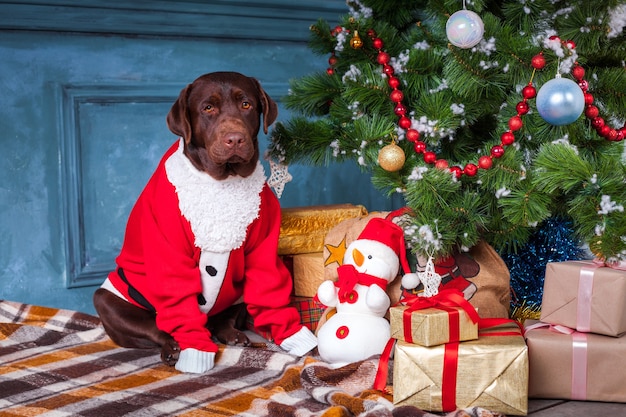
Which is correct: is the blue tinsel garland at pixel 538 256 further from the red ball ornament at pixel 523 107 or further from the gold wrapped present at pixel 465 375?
the gold wrapped present at pixel 465 375

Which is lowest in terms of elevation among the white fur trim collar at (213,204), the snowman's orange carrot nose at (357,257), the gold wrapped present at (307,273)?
the gold wrapped present at (307,273)

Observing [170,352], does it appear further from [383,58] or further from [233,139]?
[383,58]

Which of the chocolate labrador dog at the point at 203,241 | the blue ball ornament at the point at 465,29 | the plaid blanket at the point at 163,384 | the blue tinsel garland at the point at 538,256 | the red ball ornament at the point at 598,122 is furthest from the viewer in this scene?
the blue tinsel garland at the point at 538,256

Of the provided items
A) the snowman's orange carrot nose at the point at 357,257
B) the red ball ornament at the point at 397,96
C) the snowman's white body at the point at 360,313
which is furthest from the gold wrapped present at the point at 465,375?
the red ball ornament at the point at 397,96

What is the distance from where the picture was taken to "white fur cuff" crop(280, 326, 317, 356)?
2301 millimetres

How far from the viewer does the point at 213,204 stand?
2.22 m

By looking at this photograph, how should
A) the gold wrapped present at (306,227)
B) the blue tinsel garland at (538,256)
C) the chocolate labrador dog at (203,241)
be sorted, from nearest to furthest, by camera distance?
1. the chocolate labrador dog at (203,241)
2. the blue tinsel garland at (538,256)
3. the gold wrapped present at (306,227)

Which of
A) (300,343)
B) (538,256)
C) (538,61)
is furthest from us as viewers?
(538,256)

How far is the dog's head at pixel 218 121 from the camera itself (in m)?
2.12

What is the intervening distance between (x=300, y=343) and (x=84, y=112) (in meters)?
1.29

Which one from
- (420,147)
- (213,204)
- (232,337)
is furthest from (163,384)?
(420,147)

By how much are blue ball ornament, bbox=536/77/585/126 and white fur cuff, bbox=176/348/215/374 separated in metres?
1.11

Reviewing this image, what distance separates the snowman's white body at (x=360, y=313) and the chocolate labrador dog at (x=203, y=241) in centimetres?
19

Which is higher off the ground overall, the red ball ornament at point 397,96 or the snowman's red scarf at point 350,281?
the red ball ornament at point 397,96
